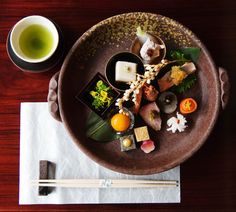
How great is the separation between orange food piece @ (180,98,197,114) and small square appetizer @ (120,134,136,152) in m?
0.20

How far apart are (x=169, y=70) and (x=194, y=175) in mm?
380

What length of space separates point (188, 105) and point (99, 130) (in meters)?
0.32

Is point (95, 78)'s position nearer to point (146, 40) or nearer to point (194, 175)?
point (146, 40)

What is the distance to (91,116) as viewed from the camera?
164 centimetres

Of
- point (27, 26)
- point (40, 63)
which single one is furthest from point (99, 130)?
point (27, 26)

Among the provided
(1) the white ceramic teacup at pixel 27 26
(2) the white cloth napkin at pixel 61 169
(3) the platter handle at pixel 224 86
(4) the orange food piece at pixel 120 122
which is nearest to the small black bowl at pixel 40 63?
(1) the white ceramic teacup at pixel 27 26

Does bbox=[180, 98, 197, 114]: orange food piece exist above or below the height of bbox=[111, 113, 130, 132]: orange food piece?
above

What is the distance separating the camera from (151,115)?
1594 mm

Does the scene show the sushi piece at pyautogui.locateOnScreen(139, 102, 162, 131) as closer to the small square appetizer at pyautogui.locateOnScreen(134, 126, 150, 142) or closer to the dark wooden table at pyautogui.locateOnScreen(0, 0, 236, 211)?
the small square appetizer at pyautogui.locateOnScreen(134, 126, 150, 142)

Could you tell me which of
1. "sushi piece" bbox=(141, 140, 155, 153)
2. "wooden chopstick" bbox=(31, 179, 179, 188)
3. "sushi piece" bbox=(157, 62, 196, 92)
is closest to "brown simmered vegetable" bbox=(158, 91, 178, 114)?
"sushi piece" bbox=(157, 62, 196, 92)

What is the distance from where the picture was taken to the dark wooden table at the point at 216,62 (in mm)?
1639

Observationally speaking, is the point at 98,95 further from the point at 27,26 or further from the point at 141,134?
the point at 27,26

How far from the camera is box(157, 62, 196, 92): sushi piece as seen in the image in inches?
62.6

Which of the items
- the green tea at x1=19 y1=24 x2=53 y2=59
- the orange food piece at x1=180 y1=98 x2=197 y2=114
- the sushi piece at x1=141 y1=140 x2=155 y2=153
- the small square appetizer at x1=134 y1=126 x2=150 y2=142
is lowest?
the sushi piece at x1=141 y1=140 x2=155 y2=153
